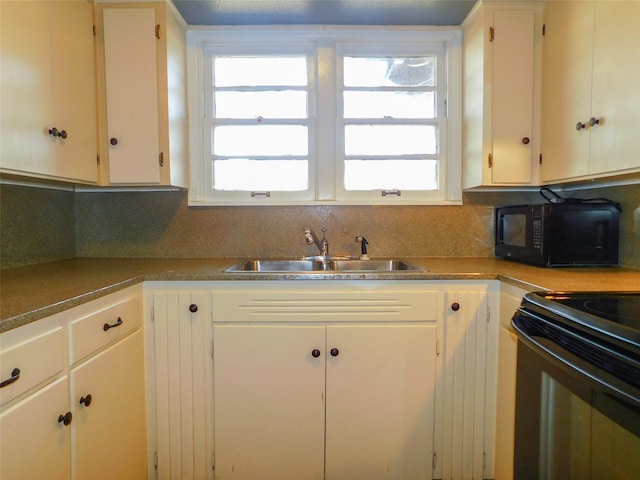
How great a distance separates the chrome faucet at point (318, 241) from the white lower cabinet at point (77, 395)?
0.91m

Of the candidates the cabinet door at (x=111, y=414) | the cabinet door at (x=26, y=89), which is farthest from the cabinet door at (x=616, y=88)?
the cabinet door at (x=26, y=89)

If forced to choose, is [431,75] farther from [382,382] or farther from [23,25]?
[23,25]

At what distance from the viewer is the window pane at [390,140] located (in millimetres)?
2078

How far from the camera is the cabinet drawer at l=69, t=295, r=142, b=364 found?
42.8 inches

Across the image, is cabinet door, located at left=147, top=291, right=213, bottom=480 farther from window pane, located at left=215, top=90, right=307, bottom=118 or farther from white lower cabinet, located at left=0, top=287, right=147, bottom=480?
window pane, located at left=215, top=90, right=307, bottom=118

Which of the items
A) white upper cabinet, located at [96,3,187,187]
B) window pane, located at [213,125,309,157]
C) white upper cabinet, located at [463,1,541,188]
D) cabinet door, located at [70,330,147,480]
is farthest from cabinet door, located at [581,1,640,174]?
cabinet door, located at [70,330,147,480]

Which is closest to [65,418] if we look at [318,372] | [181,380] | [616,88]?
[181,380]

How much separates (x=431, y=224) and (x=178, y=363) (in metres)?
1.54

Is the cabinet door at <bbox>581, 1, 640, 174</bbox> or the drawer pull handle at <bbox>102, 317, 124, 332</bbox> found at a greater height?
the cabinet door at <bbox>581, 1, 640, 174</bbox>

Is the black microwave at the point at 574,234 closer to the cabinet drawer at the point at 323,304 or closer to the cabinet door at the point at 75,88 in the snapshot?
the cabinet drawer at the point at 323,304

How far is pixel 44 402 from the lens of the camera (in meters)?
0.95

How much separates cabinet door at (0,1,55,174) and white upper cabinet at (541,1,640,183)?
7.37ft

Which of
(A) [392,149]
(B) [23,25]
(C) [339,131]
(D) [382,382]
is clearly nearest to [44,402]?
(D) [382,382]

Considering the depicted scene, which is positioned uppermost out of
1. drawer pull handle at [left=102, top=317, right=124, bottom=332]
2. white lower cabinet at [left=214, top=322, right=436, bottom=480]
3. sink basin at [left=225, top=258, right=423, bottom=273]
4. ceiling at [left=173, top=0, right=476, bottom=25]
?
ceiling at [left=173, top=0, right=476, bottom=25]
